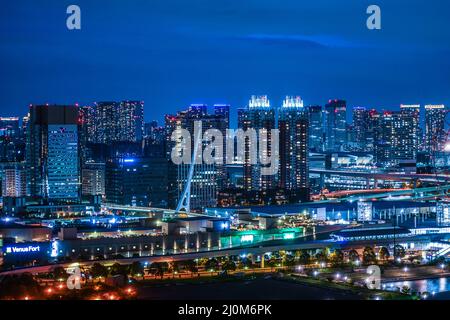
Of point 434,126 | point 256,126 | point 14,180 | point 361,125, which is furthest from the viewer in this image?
point 361,125

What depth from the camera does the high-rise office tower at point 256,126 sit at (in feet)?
74.9

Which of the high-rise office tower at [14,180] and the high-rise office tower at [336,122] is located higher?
the high-rise office tower at [336,122]

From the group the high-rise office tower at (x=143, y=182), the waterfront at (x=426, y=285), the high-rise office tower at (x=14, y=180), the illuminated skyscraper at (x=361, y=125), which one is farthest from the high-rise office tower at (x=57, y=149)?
the illuminated skyscraper at (x=361, y=125)

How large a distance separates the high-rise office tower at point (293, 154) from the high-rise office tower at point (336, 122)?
17.2m

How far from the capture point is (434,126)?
36.0 meters

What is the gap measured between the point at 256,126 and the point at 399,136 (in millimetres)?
13299

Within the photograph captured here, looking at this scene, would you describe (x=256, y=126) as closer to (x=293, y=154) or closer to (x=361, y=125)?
(x=293, y=154)

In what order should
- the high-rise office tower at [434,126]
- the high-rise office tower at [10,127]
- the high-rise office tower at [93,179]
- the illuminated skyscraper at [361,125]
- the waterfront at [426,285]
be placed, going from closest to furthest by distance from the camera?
the waterfront at [426,285]
the high-rise office tower at [93,179]
the high-rise office tower at [10,127]
the high-rise office tower at [434,126]
the illuminated skyscraper at [361,125]

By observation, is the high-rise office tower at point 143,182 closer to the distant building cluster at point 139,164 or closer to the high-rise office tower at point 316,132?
the distant building cluster at point 139,164

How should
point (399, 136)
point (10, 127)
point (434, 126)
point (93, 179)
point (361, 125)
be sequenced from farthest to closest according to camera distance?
point (361, 125), point (399, 136), point (434, 126), point (10, 127), point (93, 179)

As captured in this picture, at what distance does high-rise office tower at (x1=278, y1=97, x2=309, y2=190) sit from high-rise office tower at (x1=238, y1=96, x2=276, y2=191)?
16.6 inches

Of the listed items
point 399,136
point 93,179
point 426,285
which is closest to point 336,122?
point 399,136

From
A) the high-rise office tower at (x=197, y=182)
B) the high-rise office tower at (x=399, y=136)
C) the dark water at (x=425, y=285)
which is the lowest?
the dark water at (x=425, y=285)

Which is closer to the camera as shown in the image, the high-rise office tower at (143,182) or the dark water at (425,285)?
the dark water at (425,285)
